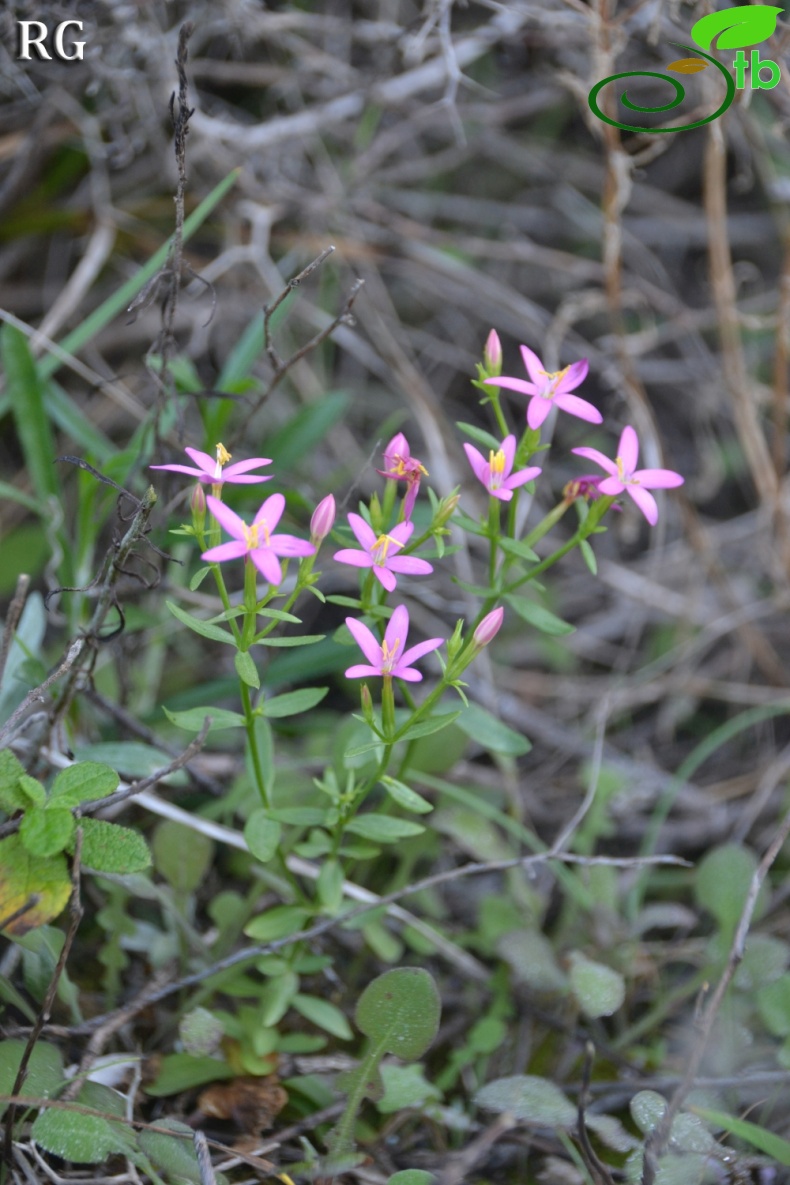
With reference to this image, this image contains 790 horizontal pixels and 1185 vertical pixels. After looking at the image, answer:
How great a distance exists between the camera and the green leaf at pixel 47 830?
1.35 metres

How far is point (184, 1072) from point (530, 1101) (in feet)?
1.96

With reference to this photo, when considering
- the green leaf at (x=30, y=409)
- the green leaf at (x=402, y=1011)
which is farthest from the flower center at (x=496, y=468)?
the green leaf at (x=30, y=409)

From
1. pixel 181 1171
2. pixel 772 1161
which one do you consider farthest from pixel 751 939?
pixel 181 1171

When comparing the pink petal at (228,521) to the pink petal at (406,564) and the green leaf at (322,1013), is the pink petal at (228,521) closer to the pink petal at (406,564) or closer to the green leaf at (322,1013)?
the pink petal at (406,564)

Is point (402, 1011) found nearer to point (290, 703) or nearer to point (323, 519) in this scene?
point (290, 703)

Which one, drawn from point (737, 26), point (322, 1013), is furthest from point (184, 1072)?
point (737, 26)

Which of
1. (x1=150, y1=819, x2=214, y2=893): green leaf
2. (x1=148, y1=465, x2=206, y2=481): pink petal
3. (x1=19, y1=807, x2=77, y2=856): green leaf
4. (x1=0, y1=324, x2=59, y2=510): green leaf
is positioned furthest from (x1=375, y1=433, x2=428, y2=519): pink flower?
(x1=0, y1=324, x2=59, y2=510): green leaf

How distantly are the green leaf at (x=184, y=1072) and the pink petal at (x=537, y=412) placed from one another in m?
1.20

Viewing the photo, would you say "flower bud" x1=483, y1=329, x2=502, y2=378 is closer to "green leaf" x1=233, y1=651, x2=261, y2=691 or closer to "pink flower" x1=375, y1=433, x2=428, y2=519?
"pink flower" x1=375, y1=433, x2=428, y2=519

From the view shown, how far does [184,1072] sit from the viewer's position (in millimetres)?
1652

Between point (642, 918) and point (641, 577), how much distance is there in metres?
1.22

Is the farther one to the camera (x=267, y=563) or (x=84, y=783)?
(x=84, y=783)

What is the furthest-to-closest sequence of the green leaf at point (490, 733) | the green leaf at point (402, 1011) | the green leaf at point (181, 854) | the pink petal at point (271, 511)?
the green leaf at point (181, 854) < the green leaf at point (490, 733) < the green leaf at point (402, 1011) < the pink petal at point (271, 511)

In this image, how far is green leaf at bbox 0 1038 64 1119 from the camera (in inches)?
56.5
